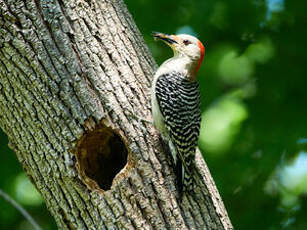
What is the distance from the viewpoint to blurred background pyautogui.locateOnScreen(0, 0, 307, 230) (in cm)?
506

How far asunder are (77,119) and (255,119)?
2427mm

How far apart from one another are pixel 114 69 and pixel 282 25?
245 cm

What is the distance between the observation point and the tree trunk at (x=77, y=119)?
358cm

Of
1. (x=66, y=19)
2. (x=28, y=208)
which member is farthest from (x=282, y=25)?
(x=28, y=208)

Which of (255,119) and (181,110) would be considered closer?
(181,110)

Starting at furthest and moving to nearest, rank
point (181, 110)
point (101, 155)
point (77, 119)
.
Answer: point (181, 110), point (101, 155), point (77, 119)

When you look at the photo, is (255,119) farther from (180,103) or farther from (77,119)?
(77,119)

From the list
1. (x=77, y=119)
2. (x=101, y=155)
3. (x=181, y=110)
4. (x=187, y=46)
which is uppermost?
(x=187, y=46)

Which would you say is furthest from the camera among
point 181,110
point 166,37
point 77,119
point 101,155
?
point 166,37

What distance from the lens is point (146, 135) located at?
3873mm

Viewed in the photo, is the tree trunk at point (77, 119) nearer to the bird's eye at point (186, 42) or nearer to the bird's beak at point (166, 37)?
the bird's beak at point (166, 37)

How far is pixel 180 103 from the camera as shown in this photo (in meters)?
4.98

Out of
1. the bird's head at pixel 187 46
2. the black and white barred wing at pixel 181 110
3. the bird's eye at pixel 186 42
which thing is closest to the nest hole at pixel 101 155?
the black and white barred wing at pixel 181 110

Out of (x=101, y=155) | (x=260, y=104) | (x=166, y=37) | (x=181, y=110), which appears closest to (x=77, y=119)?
(x=101, y=155)
